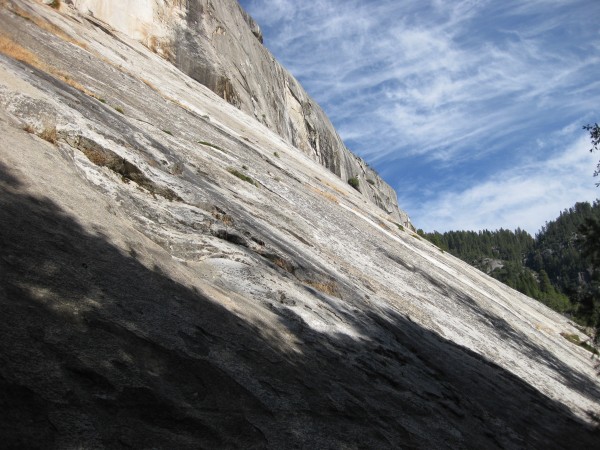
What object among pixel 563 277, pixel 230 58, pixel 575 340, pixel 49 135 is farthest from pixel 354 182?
pixel 563 277

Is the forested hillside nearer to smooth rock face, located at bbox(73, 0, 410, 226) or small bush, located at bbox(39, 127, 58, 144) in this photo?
small bush, located at bbox(39, 127, 58, 144)

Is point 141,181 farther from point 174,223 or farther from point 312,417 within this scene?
point 312,417

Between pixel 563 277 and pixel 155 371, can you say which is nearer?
pixel 155 371

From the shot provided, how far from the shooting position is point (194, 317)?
5.64m

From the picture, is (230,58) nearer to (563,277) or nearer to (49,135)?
(49,135)

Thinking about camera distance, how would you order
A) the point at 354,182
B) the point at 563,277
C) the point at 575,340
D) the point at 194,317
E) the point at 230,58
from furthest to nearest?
1. the point at 563,277
2. the point at 354,182
3. the point at 230,58
4. the point at 575,340
5. the point at 194,317

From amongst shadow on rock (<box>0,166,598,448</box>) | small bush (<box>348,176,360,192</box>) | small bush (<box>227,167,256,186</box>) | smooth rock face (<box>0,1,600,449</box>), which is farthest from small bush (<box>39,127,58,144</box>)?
small bush (<box>348,176,360,192</box>)

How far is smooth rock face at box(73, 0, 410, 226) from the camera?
2794 centimetres

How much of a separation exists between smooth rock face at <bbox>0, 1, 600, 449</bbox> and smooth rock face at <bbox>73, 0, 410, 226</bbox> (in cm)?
1254

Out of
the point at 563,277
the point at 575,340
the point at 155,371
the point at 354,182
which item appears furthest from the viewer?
the point at 563,277

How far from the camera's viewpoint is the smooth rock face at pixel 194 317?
3934 millimetres

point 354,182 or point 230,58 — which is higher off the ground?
point 230,58

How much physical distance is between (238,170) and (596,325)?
13.8 m

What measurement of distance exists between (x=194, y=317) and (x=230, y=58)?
101 feet
